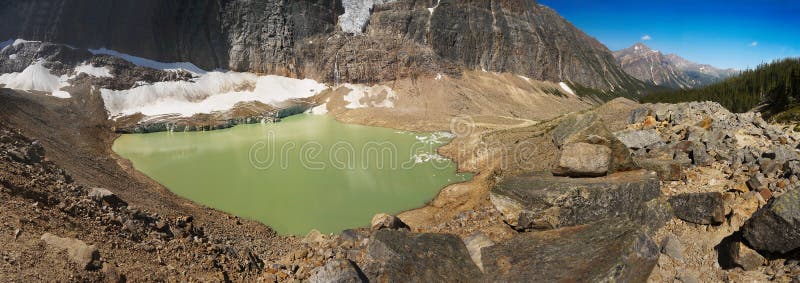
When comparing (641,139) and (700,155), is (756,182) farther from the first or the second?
(641,139)

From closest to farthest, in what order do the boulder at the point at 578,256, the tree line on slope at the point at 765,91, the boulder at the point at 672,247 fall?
the boulder at the point at 578,256
the boulder at the point at 672,247
the tree line on slope at the point at 765,91

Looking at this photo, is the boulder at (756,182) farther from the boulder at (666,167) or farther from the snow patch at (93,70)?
the snow patch at (93,70)

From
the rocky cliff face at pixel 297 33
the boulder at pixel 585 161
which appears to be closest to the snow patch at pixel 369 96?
the rocky cliff face at pixel 297 33

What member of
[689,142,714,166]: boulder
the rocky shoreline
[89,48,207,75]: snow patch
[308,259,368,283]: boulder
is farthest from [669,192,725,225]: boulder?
[89,48,207,75]: snow patch

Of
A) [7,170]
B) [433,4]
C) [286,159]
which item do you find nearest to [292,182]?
[286,159]

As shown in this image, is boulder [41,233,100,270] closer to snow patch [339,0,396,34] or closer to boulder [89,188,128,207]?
boulder [89,188,128,207]

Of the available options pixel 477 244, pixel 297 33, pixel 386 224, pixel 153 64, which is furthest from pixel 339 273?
pixel 297 33

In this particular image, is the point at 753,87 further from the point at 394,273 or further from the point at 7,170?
the point at 7,170

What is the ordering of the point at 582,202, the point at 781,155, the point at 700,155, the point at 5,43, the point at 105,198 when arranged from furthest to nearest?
the point at 5,43 < the point at 105,198 < the point at 700,155 < the point at 582,202 < the point at 781,155
